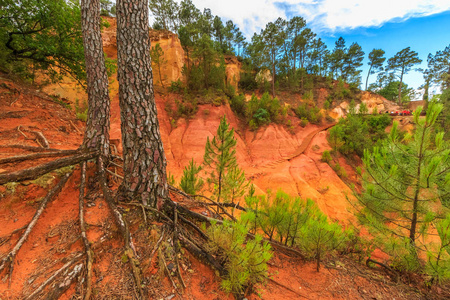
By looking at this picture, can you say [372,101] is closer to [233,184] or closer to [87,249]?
[233,184]

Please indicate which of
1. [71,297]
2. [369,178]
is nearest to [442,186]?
[369,178]

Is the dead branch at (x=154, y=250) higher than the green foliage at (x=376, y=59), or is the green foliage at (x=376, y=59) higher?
the green foliage at (x=376, y=59)

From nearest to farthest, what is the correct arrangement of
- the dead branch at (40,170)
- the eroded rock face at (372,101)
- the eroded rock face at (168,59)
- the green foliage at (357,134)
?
the dead branch at (40,170) → the green foliage at (357,134) → the eroded rock face at (168,59) → the eroded rock face at (372,101)

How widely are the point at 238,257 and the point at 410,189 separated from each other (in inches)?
174

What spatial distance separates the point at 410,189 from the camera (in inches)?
149

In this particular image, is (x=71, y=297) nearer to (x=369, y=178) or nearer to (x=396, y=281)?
(x=396, y=281)

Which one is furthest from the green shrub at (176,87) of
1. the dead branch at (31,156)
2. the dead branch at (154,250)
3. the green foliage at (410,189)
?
the dead branch at (154,250)

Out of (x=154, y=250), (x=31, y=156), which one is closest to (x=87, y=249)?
(x=154, y=250)

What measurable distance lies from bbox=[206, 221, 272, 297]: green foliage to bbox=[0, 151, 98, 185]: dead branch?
263 cm

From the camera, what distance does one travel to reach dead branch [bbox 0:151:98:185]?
2.24 metres

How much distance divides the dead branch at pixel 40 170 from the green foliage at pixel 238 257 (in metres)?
2.63

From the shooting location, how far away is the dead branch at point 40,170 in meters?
2.24

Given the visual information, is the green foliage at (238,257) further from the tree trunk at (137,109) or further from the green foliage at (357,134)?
the green foliage at (357,134)

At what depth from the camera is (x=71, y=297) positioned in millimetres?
1425
